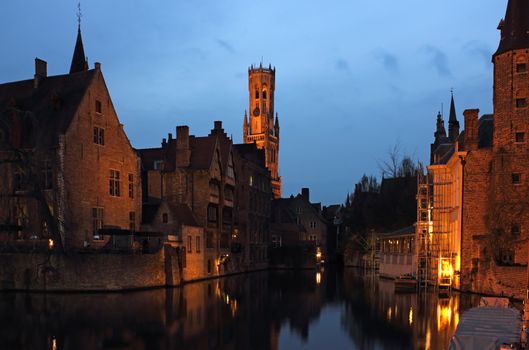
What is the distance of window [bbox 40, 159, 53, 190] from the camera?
42656mm

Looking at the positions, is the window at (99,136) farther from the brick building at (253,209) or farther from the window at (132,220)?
the brick building at (253,209)

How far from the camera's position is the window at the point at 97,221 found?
45.2 m

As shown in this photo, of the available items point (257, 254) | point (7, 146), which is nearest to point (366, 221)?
point (257, 254)

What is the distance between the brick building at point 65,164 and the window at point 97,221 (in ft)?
0.26

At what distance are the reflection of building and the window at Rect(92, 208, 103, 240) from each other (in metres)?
28.0

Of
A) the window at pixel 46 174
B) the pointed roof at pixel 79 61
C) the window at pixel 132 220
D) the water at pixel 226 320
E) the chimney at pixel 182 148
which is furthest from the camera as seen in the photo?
the pointed roof at pixel 79 61

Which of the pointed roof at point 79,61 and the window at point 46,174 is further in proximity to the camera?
the pointed roof at point 79,61

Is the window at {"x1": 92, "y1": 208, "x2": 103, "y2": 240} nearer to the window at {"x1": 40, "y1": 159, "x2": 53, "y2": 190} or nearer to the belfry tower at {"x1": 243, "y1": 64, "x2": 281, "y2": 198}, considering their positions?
the window at {"x1": 40, "y1": 159, "x2": 53, "y2": 190}

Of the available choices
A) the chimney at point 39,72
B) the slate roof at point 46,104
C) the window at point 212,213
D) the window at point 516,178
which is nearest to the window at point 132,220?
the window at point 212,213

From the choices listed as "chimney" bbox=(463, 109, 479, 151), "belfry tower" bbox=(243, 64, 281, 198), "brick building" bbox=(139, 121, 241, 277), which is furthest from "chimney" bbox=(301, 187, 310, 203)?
"belfry tower" bbox=(243, 64, 281, 198)

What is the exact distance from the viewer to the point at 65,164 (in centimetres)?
4259

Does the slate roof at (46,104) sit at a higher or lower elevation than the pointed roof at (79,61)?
lower

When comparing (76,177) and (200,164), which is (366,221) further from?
(76,177)

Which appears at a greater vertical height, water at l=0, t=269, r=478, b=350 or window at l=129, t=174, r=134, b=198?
window at l=129, t=174, r=134, b=198
